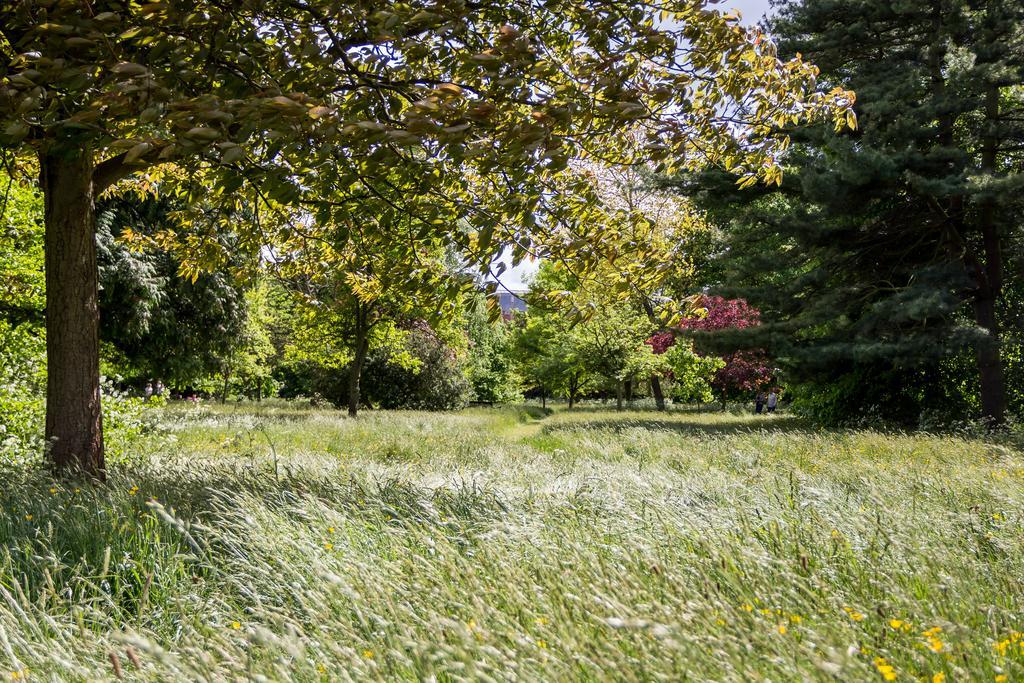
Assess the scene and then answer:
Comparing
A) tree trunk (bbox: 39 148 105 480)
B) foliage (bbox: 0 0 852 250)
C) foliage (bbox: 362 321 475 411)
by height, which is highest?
foliage (bbox: 0 0 852 250)

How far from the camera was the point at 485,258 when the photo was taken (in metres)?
4.43

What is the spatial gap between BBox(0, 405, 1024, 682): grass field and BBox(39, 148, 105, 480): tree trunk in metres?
0.42

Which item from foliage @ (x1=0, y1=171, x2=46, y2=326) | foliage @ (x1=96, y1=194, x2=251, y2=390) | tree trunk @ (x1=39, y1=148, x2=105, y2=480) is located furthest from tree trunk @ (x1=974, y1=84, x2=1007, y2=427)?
foliage @ (x1=96, y1=194, x2=251, y2=390)

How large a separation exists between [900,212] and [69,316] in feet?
55.1

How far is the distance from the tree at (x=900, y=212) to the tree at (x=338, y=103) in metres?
9.46

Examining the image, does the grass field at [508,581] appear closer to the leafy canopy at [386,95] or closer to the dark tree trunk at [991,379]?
the leafy canopy at [386,95]

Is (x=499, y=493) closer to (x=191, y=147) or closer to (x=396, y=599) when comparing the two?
(x=396, y=599)

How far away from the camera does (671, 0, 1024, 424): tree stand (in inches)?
526

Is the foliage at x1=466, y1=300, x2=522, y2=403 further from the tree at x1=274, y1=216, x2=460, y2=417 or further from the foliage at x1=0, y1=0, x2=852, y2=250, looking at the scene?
the foliage at x1=0, y1=0, x2=852, y2=250

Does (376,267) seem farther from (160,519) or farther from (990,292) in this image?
(990,292)

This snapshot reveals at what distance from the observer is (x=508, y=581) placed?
3020 millimetres

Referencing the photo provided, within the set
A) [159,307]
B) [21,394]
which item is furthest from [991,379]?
[159,307]

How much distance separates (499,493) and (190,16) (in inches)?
150

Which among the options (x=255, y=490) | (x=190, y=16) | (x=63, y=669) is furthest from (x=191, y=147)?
(x=255, y=490)
